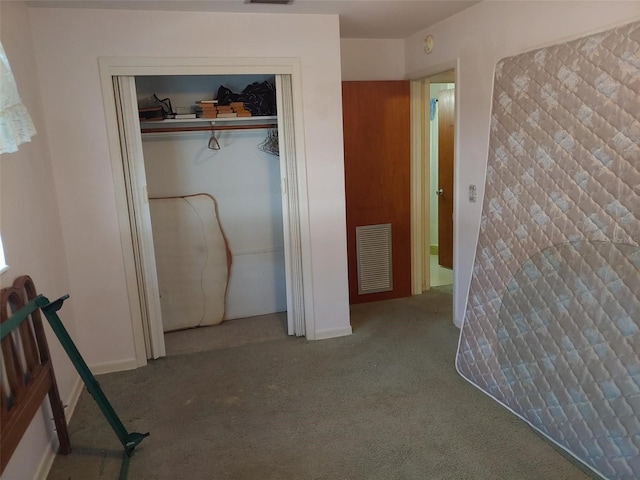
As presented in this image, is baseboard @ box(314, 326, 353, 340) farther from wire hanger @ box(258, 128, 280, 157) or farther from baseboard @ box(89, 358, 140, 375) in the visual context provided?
wire hanger @ box(258, 128, 280, 157)

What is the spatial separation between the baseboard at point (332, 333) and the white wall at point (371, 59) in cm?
213

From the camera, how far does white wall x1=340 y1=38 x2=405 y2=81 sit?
13.5 ft

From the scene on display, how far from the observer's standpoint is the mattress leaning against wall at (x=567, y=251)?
2008 mm

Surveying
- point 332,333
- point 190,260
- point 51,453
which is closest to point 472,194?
point 332,333

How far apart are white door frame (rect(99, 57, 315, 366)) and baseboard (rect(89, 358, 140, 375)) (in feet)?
0.16

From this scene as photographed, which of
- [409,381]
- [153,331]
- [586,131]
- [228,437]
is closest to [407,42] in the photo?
[586,131]

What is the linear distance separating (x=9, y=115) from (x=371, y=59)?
9.87 ft

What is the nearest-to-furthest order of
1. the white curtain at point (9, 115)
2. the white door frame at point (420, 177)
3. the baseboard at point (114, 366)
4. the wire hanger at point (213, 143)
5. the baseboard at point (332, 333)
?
the white curtain at point (9, 115), the baseboard at point (114, 366), the baseboard at point (332, 333), the wire hanger at point (213, 143), the white door frame at point (420, 177)

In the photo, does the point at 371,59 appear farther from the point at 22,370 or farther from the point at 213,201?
the point at 22,370

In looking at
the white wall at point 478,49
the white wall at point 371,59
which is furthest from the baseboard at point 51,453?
the white wall at point 371,59

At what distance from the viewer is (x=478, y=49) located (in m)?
3.17

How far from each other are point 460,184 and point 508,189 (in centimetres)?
90

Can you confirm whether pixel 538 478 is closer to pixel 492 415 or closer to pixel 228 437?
pixel 492 415

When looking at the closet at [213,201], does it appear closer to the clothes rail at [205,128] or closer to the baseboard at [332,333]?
the clothes rail at [205,128]
